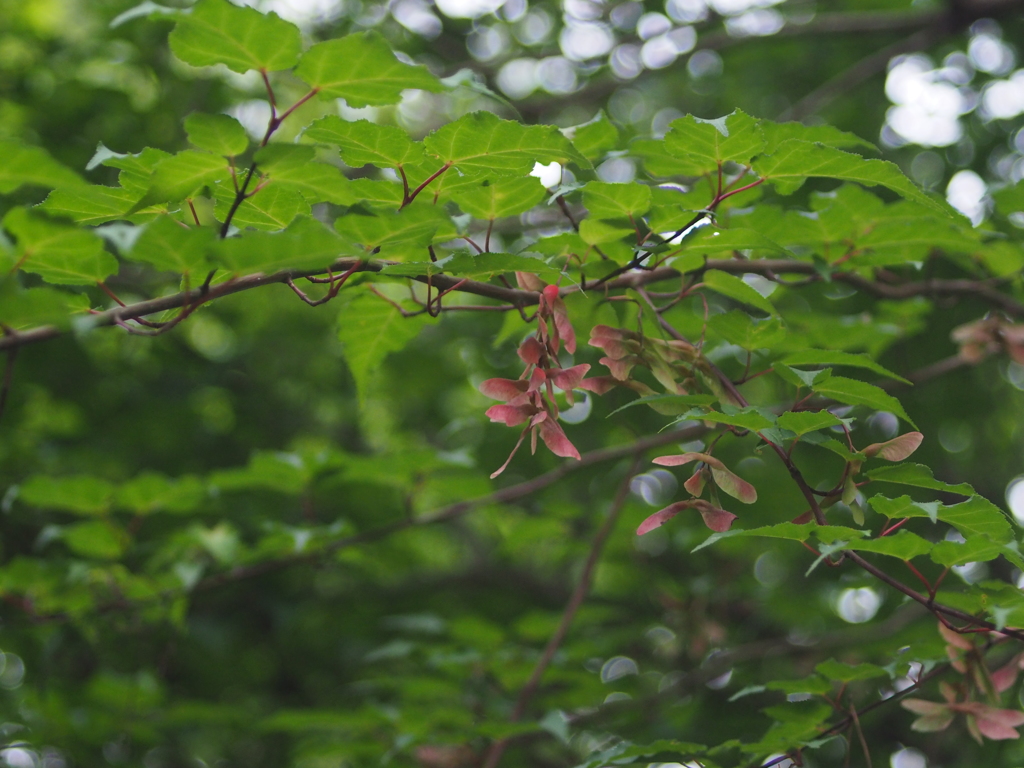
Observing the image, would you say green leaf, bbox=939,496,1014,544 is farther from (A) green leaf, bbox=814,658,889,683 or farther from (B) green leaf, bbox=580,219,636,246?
(B) green leaf, bbox=580,219,636,246

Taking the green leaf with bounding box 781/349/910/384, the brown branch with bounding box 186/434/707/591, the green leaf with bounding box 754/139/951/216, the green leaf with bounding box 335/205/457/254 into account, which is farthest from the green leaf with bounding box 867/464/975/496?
the brown branch with bounding box 186/434/707/591

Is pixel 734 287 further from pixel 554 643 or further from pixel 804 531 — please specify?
pixel 554 643

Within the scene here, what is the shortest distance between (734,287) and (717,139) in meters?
0.24

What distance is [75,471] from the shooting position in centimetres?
339

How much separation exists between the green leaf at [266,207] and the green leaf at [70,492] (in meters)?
1.34

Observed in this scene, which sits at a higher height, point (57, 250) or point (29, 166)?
point (29, 166)

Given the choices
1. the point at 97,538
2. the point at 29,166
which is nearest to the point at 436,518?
the point at 97,538

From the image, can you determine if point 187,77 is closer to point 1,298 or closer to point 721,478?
point 1,298

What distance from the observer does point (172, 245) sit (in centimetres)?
107

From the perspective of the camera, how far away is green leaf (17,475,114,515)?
226 cm

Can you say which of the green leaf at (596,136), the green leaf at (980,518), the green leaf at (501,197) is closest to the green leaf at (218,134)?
the green leaf at (501,197)

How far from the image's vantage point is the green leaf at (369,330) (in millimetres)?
1548

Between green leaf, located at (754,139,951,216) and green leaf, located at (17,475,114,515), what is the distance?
1.99 m

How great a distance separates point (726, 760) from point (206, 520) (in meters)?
2.34
